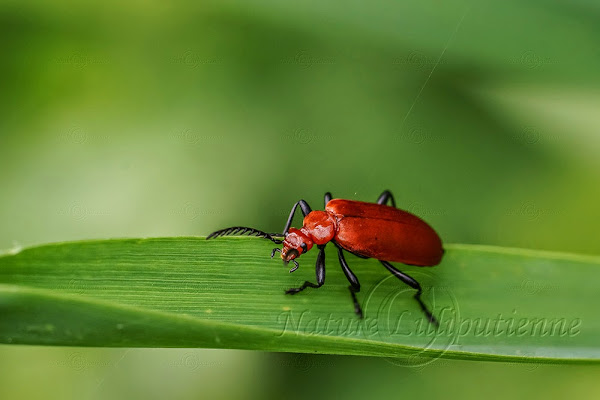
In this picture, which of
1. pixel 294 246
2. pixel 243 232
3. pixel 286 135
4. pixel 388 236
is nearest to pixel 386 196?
pixel 388 236

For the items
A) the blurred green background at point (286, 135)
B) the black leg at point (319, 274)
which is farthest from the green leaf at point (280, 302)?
the blurred green background at point (286, 135)

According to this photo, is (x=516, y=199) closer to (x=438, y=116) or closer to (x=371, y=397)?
(x=438, y=116)

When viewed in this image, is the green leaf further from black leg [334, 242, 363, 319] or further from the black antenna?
the black antenna

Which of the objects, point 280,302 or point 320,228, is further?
point 320,228

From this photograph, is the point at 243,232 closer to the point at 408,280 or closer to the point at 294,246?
the point at 294,246

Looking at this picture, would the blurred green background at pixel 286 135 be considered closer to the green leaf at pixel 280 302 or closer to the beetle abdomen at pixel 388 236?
the beetle abdomen at pixel 388 236

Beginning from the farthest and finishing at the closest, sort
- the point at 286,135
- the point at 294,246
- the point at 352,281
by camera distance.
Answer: the point at 286,135, the point at 294,246, the point at 352,281

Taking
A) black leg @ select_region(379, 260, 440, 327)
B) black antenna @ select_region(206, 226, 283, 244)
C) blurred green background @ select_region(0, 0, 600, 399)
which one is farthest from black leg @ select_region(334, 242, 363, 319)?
blurred green background @ select_region(0, 0, 600, 399)

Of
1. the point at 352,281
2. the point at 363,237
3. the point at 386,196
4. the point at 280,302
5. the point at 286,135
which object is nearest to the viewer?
the point at 280,302
